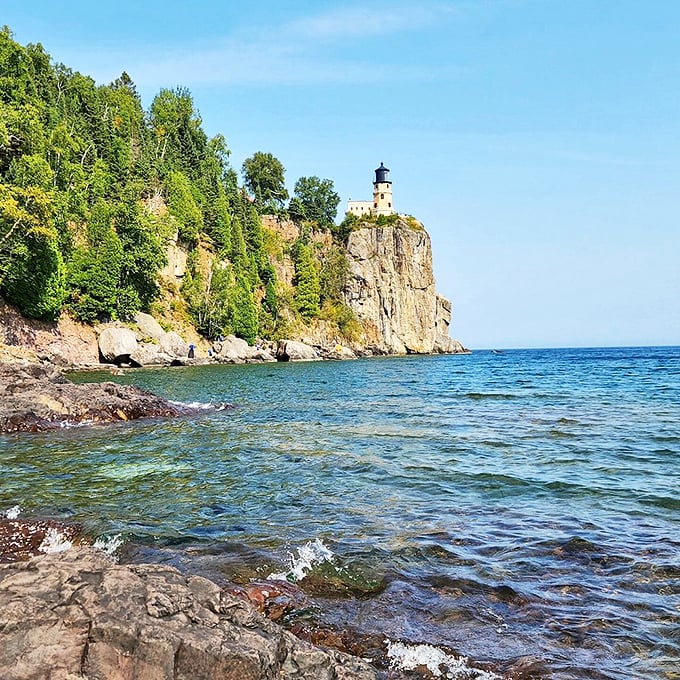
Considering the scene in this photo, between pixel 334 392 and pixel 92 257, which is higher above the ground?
pixel 92 257

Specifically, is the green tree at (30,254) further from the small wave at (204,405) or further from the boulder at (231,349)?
the small wave at (204,405)

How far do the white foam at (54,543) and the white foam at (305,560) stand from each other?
3160 mm

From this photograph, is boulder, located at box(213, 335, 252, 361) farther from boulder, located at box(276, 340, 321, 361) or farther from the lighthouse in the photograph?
the lighthouse

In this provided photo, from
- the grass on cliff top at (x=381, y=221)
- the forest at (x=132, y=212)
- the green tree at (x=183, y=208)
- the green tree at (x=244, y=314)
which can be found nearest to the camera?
the forest at (x=132, y=212)

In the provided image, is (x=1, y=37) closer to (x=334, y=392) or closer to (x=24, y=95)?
(x=24, y=95)

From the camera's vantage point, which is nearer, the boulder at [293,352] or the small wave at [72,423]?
the small wave at [72,423]

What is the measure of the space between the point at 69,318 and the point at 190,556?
175 ft

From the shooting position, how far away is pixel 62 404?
66.7ft

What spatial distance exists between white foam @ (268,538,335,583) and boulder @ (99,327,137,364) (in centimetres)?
4981

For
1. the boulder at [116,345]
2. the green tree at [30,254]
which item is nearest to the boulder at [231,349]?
the boulder at [116,345]

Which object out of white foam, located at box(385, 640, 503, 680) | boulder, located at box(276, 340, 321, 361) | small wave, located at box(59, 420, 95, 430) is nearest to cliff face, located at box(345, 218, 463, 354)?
boulder, located at box(276, 340, 321, 361)

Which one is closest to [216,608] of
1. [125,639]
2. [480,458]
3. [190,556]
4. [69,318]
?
Answer: [125,639]

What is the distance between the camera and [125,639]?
132 inches

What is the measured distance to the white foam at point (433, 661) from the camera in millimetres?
4859
